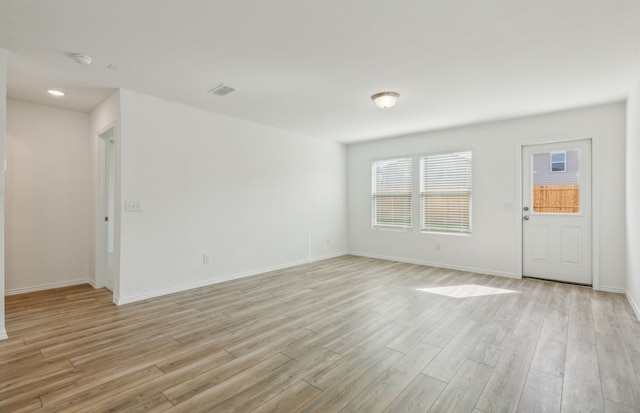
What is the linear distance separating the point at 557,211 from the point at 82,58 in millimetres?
6295

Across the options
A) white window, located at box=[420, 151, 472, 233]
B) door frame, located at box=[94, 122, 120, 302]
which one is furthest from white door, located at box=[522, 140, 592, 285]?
door frame, located at box=[94, 122, 120, 302]

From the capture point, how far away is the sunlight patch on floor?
4055 millimetres

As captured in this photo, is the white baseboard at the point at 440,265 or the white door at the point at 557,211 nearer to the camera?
the white door at the point at 557,211

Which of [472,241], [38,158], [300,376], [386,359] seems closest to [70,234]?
[38,158]

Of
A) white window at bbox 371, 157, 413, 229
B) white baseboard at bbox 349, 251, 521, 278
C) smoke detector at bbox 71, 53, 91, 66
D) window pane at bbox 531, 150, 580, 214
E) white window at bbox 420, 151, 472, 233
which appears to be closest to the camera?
smoke detector at bbox 71, 53, 91, 66

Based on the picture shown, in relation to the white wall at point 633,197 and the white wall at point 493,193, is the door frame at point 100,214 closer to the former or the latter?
the white wall at point 493,193

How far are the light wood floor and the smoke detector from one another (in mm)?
2589

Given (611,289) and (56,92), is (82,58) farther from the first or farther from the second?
(611,289)

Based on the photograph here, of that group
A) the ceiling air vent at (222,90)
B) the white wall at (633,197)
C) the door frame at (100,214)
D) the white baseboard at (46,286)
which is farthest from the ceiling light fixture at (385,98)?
the white baseboard at (46,286)

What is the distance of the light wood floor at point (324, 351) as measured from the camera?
6.24ft

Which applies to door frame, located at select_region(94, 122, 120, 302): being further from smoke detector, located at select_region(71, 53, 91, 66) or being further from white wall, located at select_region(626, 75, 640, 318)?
white wall, located at select_region(626, 75, 640, 318)

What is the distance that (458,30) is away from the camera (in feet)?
7.98

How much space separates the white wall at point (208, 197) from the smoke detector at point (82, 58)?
777 mm

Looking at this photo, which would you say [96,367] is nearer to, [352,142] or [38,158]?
[38,158]
